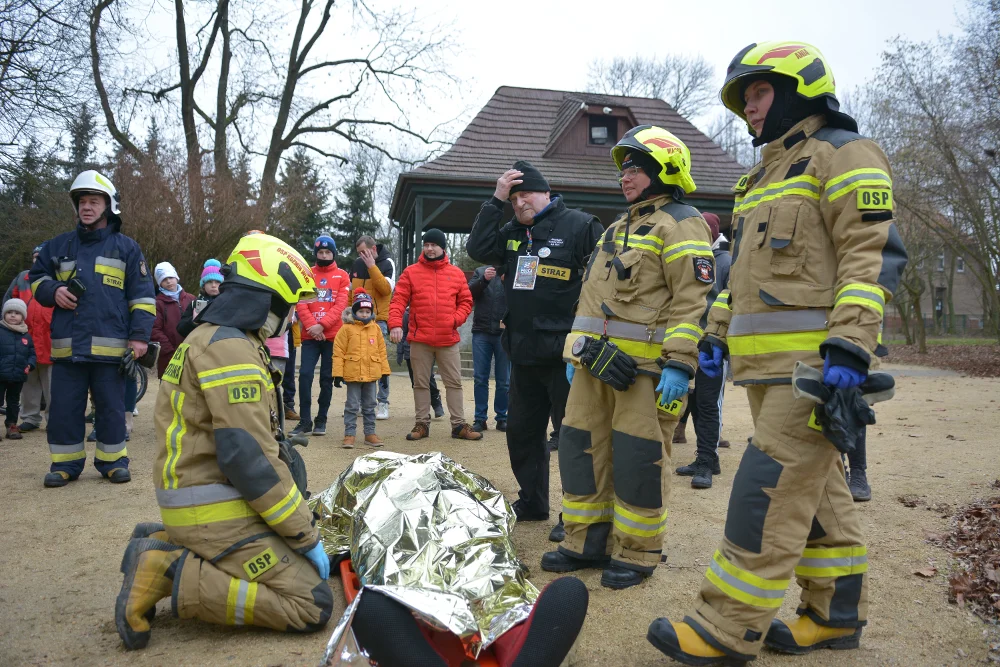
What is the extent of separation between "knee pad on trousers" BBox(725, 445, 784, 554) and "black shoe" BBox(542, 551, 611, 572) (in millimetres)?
1393

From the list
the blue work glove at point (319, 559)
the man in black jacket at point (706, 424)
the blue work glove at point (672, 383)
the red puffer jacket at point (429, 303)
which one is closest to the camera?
the blue work glove at point (319, 559)

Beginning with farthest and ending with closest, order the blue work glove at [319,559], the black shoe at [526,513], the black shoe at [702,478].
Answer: the black shoe at [702,478], the black shoe at [526,513], the blue work glove at [319,559]

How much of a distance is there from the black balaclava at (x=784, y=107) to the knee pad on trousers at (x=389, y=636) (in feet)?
8.20

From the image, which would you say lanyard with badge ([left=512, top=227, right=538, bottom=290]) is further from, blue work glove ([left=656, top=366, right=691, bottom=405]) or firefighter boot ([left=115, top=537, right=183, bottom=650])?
firefighter boot ([left=115, top=537, right=183, bottom=650])

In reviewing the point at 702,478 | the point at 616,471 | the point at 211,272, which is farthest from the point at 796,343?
the point at 211,272

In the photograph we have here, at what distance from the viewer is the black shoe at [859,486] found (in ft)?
17.8

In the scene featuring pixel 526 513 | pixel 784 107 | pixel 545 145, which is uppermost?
pixel 545 145

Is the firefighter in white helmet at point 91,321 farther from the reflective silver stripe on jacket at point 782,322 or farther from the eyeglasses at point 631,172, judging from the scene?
the reflective silver stripe on jacket at point 782,322

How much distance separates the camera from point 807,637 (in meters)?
3.08

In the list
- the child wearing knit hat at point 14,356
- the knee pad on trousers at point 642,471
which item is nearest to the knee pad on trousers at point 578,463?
the knee pad on trousers at point 642,471

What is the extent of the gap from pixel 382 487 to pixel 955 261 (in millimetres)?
40054

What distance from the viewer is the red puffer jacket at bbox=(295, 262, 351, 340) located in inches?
329

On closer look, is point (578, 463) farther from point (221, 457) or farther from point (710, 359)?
point (221, 457)

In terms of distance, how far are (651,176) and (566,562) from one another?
2246mm
